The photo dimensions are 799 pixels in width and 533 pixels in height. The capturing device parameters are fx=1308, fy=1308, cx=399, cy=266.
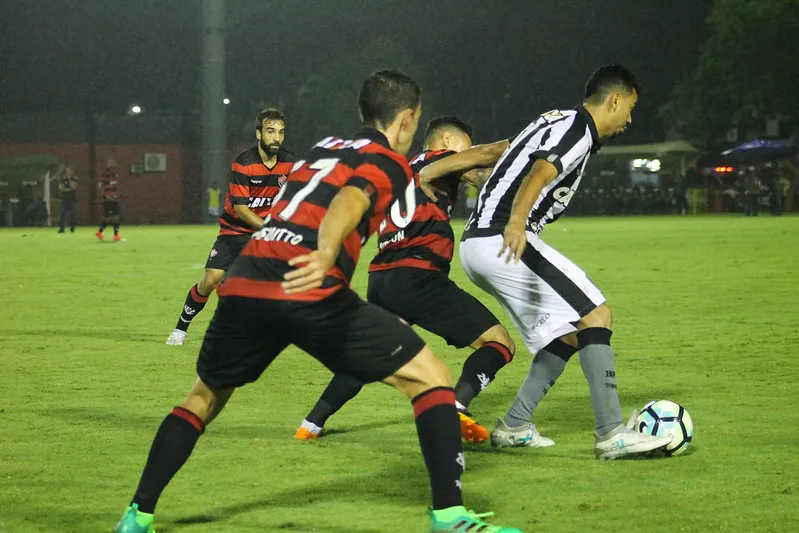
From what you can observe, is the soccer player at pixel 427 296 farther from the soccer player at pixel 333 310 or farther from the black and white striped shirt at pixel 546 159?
the soccer player at pixel 333 310

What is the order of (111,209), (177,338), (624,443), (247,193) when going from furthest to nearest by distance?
(111,209), (177,338), (247,193), (624,443)

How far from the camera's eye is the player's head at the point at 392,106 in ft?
16.5

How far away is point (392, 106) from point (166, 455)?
5.22 feet

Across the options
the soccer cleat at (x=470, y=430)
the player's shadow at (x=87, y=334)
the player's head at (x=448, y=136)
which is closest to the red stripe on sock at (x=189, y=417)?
the soccer cleat at (x=470, y=430)

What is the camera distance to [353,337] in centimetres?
487

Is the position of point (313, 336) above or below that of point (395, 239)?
below

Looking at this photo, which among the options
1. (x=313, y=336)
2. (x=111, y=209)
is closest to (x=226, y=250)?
(x=313, y=336)

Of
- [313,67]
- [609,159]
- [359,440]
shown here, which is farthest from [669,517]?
[313,67]

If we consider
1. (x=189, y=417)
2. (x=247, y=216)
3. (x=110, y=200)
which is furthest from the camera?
(x=110, y=200)

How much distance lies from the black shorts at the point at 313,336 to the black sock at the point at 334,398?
202cm

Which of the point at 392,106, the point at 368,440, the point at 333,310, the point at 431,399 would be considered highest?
the point at 392,106

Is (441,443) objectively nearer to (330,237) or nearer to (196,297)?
(330,237)

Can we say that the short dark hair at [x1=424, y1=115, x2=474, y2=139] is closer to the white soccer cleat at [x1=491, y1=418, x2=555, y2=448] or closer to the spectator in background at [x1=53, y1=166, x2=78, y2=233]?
the white soccer cleat at [x1=491, y1=418, x2=555, y2=448]

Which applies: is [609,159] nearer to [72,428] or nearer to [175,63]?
[175,63]
